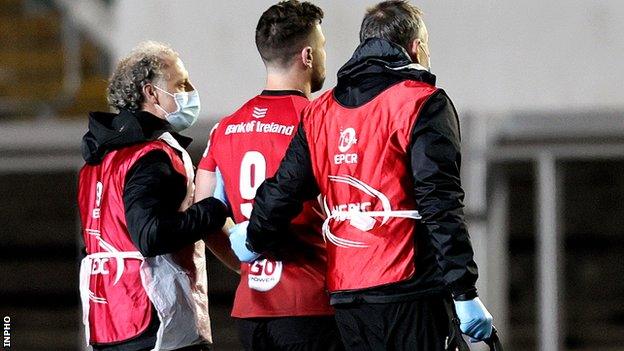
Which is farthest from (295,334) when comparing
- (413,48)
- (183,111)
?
(413,48)

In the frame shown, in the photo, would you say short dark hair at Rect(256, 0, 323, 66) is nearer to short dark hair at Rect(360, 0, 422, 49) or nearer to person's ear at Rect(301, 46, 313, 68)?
person's ear at Rect(301, 46, 313, 68)

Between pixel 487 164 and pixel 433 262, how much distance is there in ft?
15.5

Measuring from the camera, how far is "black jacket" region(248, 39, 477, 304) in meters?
3.26

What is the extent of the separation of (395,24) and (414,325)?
846mm

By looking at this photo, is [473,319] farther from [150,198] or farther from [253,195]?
[150,198]

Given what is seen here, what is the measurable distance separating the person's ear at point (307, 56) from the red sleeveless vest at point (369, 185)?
343 millimetres

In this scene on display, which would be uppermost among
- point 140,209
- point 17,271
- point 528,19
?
point 528,19

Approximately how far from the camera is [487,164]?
26.3 feet

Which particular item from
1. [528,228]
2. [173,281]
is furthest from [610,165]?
[173,281]

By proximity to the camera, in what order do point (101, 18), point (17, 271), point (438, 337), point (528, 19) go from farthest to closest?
point (17, 271)
point (101, 18)
point (528, 19)
point (438, 337)

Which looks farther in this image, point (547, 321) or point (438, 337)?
point (547, 321)

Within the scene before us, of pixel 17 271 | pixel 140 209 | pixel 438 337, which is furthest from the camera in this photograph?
pixel 17 271

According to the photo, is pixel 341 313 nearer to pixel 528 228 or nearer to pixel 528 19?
pixel 528 19

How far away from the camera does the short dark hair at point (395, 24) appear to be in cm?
354
